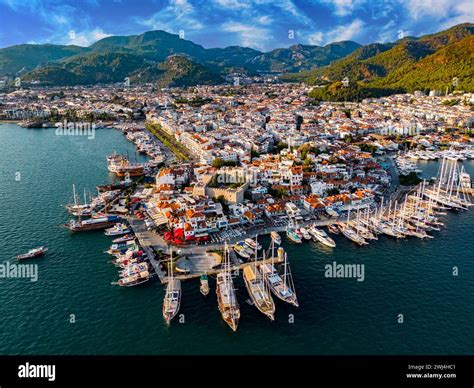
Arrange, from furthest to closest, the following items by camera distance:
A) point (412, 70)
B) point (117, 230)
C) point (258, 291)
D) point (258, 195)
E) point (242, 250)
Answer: point (412, 70) → point (258, 195) → point (117, 230) → point (242, 250) → point (258, 291)

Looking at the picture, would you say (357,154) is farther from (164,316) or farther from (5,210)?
(5,210)

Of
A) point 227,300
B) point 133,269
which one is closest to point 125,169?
point 133,269

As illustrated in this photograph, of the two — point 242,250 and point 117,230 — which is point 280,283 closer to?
point 242,250

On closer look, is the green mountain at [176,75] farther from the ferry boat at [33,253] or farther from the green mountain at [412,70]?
the ferry boat at [33,253]

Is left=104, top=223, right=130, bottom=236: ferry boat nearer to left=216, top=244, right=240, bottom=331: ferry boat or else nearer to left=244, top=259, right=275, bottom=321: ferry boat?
left=216, top=244, right=240, bottom=331: ferry boat

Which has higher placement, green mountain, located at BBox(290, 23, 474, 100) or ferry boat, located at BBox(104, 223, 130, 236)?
green mountain, located at BBox(290, 23, 474, 100)

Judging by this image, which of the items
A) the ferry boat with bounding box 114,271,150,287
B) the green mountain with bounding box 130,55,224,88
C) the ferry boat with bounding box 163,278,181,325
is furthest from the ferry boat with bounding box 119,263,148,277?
the green mountain with bounding box 130,55,224,88
